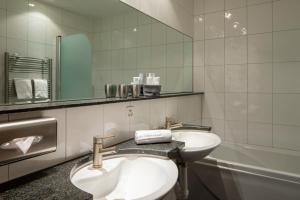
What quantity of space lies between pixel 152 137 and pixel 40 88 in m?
0.68

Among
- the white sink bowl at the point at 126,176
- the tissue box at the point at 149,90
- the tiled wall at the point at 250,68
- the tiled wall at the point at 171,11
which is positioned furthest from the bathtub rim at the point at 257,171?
the tiled wall at the point at 171,11

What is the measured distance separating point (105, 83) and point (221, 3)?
5.89 feet

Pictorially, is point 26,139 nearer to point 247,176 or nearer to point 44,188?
point 44,188

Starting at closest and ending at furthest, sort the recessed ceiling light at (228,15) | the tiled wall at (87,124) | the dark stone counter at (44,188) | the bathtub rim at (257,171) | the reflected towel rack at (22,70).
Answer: the dark stone counter at (44,188)
the tiled wall at (87,124)
the reflected towel rack at (22,70)
the bathtub rim at (257,171)
the recessed ceiling light at (228,15)

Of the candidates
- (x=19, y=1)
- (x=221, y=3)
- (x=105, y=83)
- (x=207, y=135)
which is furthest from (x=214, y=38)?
(x=19, y=1)

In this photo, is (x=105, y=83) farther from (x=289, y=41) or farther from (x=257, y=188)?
(x=289, y=41)

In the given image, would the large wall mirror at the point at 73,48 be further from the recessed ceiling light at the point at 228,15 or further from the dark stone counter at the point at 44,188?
the recessed ceiling light at the point at 228,15

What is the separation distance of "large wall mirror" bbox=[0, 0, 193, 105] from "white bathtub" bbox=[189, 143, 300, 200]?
90 centimetres

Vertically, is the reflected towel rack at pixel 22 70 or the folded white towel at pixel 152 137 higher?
the reflected towel rack at pixel 22 70

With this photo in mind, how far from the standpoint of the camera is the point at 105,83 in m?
1.64

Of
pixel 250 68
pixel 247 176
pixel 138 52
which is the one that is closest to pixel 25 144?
pixel 138 52

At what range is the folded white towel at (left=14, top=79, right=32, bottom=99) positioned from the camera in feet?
3.62

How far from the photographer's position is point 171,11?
2301mm

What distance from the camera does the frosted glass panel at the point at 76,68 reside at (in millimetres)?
1350
